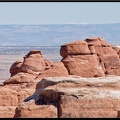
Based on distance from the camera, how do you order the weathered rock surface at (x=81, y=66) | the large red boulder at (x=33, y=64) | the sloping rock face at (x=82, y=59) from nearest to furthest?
1. the weathered rock surface at (x=81, y=66)
2. the sloping rock face at (x=82, y=59)
3. the large red boulder at (x=33, y=64)

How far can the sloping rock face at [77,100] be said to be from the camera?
70.9 ft

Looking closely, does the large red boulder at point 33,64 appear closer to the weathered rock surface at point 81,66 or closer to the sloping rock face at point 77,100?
the weathered rock surface at point 81,66

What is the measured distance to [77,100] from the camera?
21.7 metres

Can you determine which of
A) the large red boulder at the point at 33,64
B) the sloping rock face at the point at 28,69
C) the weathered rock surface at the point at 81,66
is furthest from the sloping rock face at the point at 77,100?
the large red boulder at the point at 33,64

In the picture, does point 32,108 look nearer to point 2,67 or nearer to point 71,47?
point 71,47

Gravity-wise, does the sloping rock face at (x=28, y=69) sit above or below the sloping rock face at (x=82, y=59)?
A: below

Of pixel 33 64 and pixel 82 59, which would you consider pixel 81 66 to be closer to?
pixel 82 59

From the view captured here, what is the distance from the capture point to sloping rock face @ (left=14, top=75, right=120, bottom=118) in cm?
2162

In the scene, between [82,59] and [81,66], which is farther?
[82,59]

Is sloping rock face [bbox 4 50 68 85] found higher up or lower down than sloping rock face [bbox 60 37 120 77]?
lower down

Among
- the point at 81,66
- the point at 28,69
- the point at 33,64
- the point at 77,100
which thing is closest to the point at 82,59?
the point at 81,66

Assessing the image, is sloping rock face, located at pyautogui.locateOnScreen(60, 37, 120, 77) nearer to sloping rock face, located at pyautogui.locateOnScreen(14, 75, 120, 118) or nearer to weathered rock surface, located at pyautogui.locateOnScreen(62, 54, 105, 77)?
weathered rock surface, located at pyautogui.locateOnScreen(62, 54, 105, 77)

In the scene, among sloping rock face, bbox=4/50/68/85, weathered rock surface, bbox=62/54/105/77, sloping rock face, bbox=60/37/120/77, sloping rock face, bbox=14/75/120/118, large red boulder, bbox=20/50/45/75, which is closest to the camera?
sloping rock face, bbox=14/75/120/118

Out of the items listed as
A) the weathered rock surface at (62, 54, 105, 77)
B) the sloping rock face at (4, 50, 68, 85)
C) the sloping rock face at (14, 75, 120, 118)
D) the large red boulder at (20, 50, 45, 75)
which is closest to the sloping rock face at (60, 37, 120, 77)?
the weathered rock surface at (62, 54, 105, 77)
